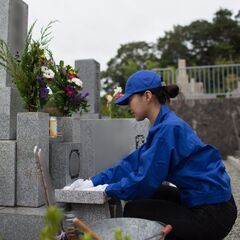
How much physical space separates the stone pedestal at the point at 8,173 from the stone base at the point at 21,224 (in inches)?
8.6

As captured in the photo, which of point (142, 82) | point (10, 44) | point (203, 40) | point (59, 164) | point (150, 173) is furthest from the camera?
point (203, 40)

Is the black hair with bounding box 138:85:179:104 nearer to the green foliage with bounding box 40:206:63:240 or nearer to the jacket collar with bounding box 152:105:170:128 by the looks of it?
the jacket collar with bounding box 152:105:170:128

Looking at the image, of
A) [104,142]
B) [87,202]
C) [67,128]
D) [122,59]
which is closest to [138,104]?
[87,202]

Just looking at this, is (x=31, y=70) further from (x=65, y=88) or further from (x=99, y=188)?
(x=99, y=188)

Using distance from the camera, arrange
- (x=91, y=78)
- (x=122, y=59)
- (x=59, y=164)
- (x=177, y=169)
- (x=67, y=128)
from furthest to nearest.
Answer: (x=122, y=59)
(x=91, y=78)
(x=67, y=128)
(x=59, y=164)
(x=177, y=169)

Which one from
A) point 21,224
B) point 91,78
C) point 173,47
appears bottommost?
point 21,224

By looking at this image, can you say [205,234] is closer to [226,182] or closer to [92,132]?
[226,182]

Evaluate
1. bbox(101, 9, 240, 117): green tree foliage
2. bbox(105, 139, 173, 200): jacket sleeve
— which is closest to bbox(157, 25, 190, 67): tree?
bbox(101, 9, 240, 117): green tree foliage

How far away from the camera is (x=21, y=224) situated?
10.7ft

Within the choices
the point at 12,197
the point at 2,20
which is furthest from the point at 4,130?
the point at 2,20

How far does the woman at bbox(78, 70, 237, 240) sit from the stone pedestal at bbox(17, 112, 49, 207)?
4.79ft

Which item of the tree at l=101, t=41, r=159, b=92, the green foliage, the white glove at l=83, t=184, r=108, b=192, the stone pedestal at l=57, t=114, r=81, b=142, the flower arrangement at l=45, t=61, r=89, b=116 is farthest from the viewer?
the tree at l=101, t=41, r=159, b=92

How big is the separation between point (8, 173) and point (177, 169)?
205 centimetres

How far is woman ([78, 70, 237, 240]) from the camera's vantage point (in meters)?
2.07
